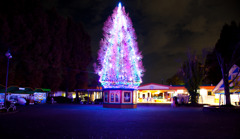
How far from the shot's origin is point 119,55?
30.3 meters

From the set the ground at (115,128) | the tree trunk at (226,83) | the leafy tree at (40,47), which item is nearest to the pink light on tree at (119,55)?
the tree trunk at (226,83)

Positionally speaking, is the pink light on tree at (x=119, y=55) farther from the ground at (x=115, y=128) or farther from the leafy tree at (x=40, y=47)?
the leafy tree at (x=40, y=47)

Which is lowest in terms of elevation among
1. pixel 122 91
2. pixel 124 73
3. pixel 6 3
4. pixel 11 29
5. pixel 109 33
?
pixel 122 91

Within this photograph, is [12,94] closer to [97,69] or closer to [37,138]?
[97,69]

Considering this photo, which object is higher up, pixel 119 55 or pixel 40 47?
pixel 40 47

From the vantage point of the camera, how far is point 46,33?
49312mm

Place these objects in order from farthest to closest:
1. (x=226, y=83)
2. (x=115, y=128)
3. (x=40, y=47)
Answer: (x=40, y=47) < (x=226, y=83) < (x=115, y=128)

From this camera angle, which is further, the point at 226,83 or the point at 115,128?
the point at 226,83

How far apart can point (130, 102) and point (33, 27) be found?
26.8m

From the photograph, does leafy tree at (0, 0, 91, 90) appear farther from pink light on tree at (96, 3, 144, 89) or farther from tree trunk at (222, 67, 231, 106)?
tree trunk at (222, 67, 231, 106)

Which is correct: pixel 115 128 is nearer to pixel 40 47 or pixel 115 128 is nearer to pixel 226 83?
pixel 226 83

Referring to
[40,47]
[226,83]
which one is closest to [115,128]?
[226,83]

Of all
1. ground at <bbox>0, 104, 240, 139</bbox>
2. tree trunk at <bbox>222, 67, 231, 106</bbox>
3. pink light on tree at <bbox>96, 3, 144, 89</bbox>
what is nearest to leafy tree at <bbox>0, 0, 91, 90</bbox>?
pink light on tree at <bbox>96, 3, 144, 89</bbox>

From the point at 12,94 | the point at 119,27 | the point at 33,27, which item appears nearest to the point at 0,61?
the point at 12,94
